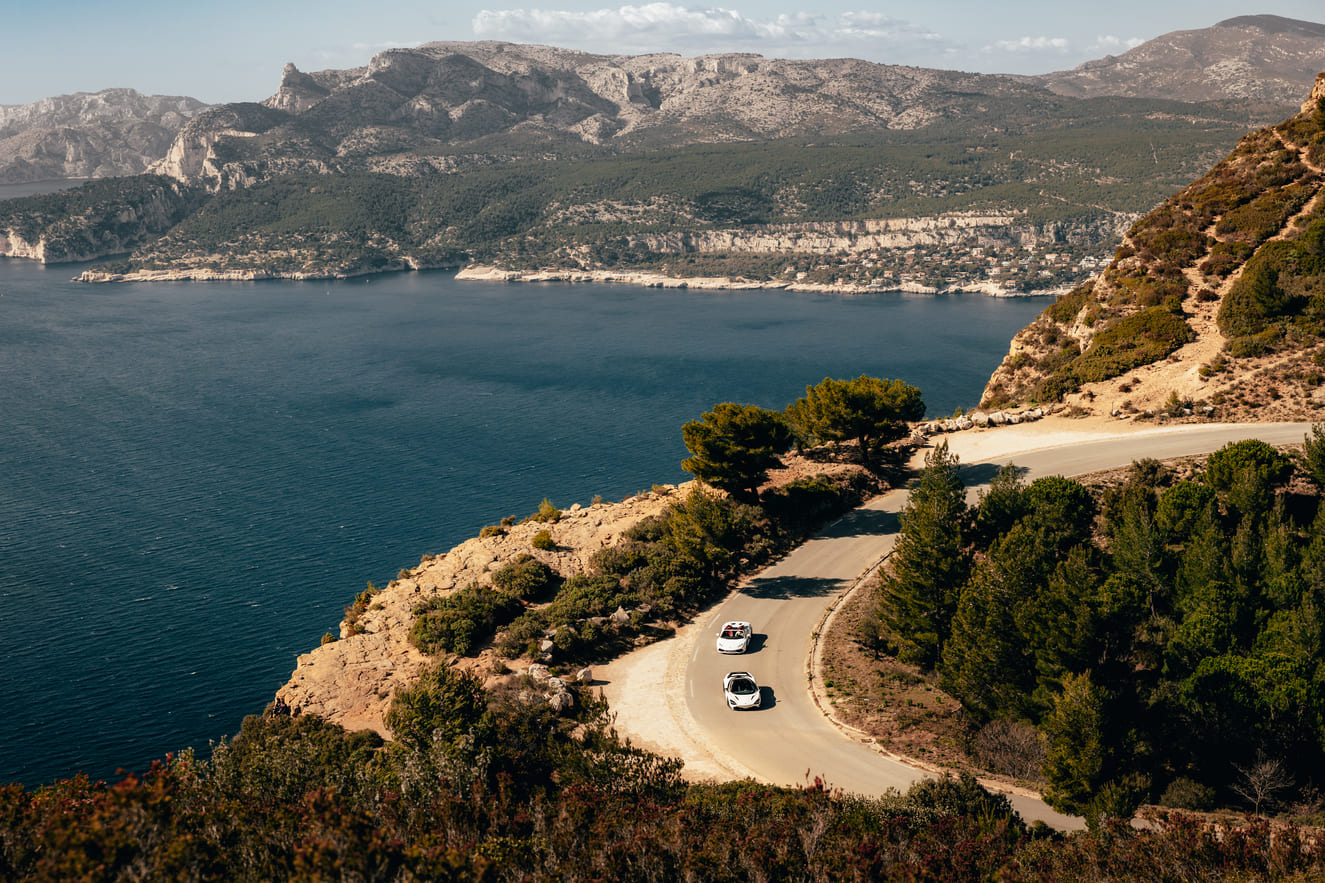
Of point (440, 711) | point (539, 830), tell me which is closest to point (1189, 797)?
point (539, 830)

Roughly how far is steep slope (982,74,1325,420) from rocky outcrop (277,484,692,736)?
30.0 meters

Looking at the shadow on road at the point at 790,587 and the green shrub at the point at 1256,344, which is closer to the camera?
the shadow on road at the point at 790,587

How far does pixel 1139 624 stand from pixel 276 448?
8339 cm

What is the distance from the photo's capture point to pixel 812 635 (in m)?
36.1

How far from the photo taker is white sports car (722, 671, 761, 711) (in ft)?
101

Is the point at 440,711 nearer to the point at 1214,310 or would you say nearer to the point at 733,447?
the point at 733,447

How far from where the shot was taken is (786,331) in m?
162

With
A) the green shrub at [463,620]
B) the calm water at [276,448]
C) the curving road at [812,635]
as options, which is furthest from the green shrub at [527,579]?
the calm water at [276,448]

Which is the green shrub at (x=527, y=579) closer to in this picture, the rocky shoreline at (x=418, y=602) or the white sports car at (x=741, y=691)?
the rocky shoreline at (x=418, y=602)

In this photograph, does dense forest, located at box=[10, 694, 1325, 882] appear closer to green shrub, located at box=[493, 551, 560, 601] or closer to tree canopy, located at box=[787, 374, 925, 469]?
green shrub, located at box=[493, 551, 560, 601]

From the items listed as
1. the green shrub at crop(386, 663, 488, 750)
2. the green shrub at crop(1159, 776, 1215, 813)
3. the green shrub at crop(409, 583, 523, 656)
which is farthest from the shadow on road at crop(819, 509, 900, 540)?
the green shrub at crop(386, 663, 488, 750)

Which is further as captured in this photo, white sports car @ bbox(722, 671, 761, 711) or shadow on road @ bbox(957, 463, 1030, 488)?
shadow on road @ bbox(957, 463, 1030, 488)

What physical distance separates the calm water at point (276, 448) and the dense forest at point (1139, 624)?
34.9 meters

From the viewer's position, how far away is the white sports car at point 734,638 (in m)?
34.8
